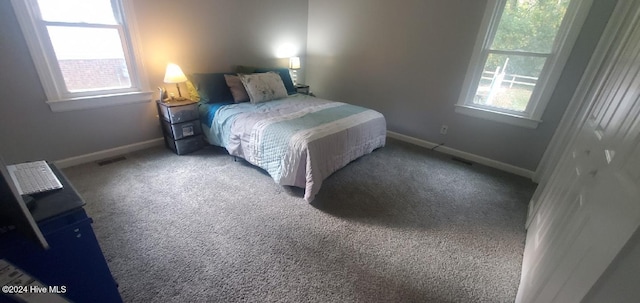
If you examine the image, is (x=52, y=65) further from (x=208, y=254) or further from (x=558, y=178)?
(x=558, y=178)

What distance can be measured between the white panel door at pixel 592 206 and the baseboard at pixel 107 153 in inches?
142

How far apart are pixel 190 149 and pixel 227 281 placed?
1.90 metres

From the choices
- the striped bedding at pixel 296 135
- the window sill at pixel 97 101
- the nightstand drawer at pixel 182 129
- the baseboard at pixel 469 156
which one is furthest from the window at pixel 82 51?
the baseboard at pixel 469 156

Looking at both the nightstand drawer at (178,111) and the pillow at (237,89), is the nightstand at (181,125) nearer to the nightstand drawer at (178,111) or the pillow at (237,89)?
the nightstand drawer at (178,111)

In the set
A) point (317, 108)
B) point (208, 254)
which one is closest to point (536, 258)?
point (208, 254)

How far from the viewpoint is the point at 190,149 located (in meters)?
2.78

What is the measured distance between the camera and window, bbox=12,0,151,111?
201 cm

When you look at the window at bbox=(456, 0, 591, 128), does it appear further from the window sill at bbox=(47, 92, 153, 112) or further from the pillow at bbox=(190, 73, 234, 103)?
the window sill at bbox=(47, 92, 153, 112)

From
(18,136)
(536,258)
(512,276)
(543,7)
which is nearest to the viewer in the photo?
(536,258)

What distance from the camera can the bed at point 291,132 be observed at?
202 cm

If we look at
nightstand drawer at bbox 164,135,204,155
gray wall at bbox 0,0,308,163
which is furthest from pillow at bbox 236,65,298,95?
nightstand drawer at bbox 164,135,204,155

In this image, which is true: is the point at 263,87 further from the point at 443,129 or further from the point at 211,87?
the point at 443,129

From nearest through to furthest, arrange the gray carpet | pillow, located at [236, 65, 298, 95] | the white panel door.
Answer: the white panel door → the gray carpet → pillow, located at [236, 65, 298, 95]

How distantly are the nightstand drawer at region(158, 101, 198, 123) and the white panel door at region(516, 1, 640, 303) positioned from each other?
10.2ft
